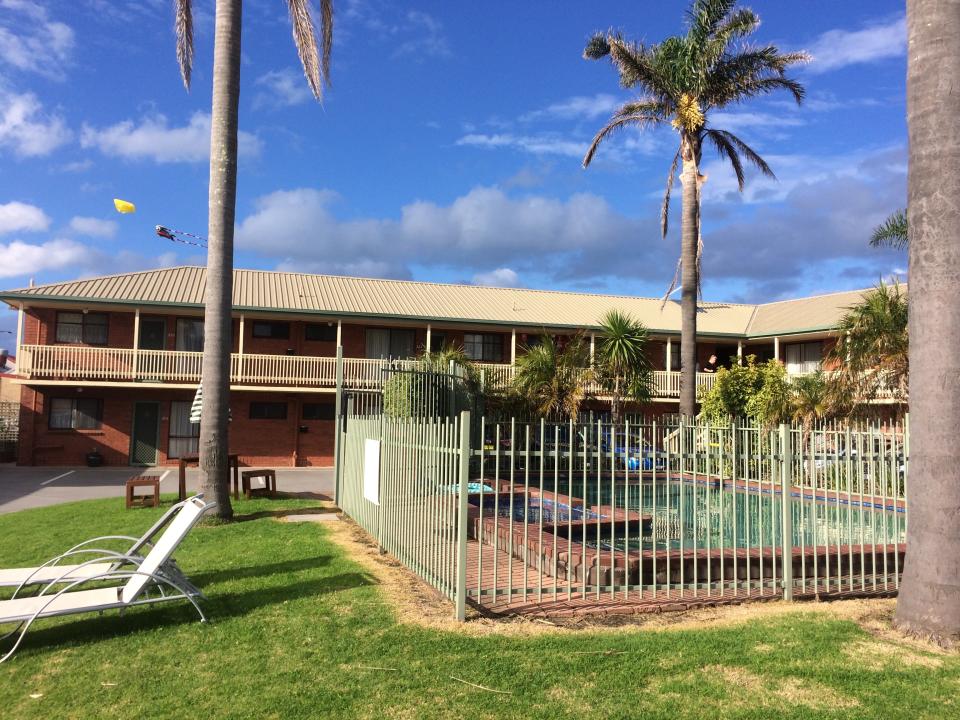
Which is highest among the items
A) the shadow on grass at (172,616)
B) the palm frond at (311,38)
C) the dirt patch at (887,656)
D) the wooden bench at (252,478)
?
the palm frond at (311,38)

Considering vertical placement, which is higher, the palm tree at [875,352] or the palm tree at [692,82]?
the palm tree at [692,82]

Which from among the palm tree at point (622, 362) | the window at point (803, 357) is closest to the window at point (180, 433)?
the palm tree at point (622, 362)

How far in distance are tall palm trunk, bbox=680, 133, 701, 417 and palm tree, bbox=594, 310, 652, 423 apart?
1097 mm

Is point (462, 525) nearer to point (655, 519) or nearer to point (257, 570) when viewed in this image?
point (655, 519)

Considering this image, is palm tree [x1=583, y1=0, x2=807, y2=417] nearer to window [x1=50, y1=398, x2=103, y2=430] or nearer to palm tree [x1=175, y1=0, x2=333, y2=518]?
palm tree [x1=175, y1=0, x2=333, y2=518]

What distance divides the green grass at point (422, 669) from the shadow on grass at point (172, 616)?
0.03m

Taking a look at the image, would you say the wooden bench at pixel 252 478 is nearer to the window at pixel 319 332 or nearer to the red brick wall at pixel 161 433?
the red brick wall at pixel 161 433

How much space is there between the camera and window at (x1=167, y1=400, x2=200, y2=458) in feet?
82.5

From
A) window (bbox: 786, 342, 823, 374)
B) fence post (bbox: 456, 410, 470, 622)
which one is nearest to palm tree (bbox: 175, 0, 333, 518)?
fence post (bbox: 456, 410, 470, 622)

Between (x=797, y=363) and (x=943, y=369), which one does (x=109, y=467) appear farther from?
(x=797, y=363)

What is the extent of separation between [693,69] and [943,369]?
54.4 ft

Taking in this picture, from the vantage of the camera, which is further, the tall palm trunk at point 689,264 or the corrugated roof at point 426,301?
the corrugated roof at point 426,301

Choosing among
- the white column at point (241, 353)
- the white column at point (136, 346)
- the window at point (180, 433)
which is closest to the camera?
the white column at point (136, 346)

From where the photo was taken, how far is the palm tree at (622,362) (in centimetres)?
2020
